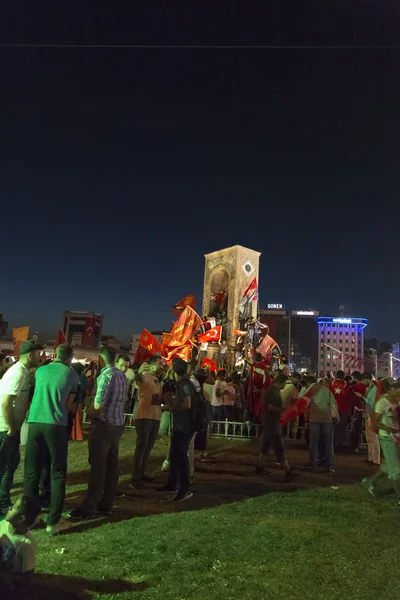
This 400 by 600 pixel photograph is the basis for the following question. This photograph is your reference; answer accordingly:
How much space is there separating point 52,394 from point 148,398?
2.49 m

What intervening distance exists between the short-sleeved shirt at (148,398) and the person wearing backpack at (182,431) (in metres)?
0.57

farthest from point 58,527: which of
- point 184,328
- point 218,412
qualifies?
point 184,328

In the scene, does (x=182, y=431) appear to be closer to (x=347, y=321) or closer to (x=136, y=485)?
(x=136, y=485)

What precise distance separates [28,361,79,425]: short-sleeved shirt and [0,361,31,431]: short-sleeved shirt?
272mm

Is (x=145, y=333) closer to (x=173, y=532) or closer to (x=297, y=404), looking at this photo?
(x=297, y=404)

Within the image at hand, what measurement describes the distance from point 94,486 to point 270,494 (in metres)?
2.93

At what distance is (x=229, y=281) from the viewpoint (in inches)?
1534

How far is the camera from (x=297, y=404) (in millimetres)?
9898

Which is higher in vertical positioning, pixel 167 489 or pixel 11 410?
pixel 11 410

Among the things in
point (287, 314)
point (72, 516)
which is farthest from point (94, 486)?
point (287, 314)

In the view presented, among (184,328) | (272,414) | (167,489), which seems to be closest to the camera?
(167,489)

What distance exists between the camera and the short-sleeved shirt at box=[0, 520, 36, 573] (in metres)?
3.16

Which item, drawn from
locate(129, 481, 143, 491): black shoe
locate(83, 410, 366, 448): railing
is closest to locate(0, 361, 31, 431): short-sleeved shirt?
locate(129, 481, 143, 491): black shoe

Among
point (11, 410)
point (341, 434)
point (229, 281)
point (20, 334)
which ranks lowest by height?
point (341, 434)
